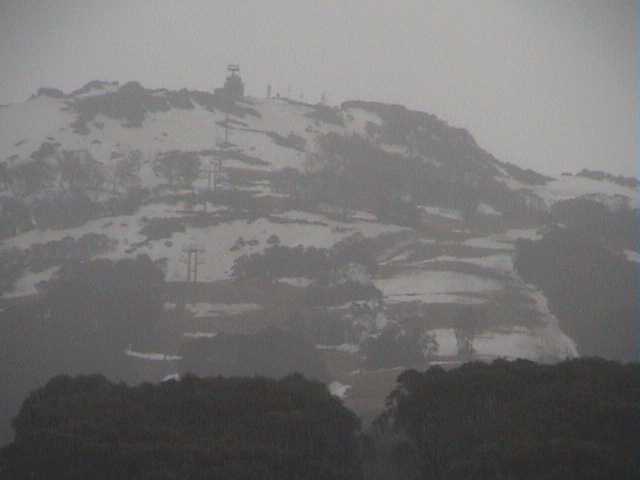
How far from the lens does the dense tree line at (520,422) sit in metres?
40.8

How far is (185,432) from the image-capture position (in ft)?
161

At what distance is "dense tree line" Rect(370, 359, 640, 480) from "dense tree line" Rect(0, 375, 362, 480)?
326 cm

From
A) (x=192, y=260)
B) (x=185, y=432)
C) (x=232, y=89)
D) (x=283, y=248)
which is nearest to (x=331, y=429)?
(x=185, y=432)

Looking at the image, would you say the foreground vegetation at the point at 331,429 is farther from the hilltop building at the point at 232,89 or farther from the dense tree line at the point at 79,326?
the hilltop building at the point at 232,89

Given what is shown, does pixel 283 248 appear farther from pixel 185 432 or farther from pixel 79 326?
pixel 185 432

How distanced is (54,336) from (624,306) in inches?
2372

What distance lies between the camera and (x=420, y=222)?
155375 mm

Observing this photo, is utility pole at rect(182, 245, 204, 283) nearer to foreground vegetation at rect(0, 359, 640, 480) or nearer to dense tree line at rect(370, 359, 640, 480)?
foreground vegetation at rect(0, 359, 640, 480)

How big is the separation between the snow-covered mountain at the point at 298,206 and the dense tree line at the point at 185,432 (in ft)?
146

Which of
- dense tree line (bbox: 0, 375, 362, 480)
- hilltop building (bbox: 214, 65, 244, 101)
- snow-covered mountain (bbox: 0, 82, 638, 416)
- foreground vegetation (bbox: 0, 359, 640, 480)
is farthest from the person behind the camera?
hilltop building (bbox: 214, 65, 244, 101)

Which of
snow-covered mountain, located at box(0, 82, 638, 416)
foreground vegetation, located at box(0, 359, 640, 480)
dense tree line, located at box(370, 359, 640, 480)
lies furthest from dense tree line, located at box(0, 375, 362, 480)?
snow-covered mountain, located at box(0, 82, 638, 416)

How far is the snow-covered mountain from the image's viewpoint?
398 feet

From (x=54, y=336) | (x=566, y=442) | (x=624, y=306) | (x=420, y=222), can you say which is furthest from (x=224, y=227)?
(x=566, y=442)

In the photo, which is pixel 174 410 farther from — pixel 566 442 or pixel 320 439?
pixel 566 442
